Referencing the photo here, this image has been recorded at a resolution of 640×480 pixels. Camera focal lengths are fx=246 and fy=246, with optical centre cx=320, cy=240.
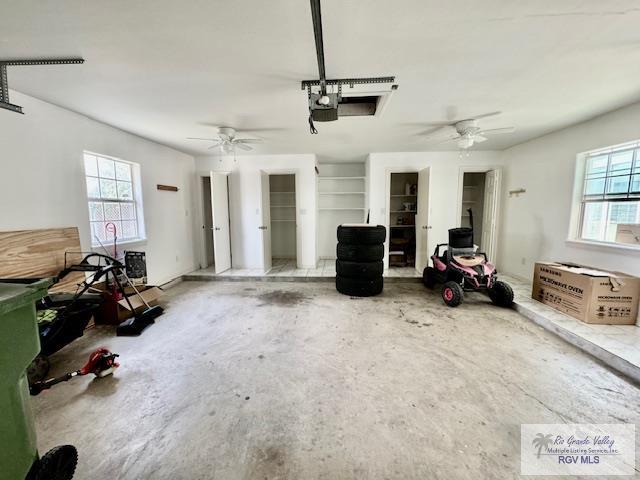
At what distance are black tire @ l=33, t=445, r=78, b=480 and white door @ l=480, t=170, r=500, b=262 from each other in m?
6.01

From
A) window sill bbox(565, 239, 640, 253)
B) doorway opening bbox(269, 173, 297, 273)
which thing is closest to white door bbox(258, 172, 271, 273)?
doorway opening bbox(269, 173, 297, 273)

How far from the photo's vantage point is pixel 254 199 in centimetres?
518

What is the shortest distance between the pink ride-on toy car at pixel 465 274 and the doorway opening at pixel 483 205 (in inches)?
33.1

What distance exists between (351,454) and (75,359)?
8.62 feet

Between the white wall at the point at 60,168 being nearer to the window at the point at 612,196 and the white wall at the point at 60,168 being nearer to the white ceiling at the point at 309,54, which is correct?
the white ceiling at the point at 309,54

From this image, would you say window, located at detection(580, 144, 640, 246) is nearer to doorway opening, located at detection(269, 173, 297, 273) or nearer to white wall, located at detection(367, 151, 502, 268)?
white wall, located at detection(367, 151, 502, 268)

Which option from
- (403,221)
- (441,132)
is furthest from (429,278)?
(441,132)

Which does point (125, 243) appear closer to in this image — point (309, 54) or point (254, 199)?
point (254, 199)

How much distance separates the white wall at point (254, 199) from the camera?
509 cm

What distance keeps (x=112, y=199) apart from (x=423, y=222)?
17.0 ft

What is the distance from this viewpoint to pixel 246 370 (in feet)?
6.97

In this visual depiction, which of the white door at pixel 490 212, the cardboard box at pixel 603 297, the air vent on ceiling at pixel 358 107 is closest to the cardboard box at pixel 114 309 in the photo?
the air vent on ceiling at pixel 358 107

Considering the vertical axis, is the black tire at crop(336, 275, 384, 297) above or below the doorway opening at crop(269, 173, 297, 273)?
below

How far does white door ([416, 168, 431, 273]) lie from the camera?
4644mm
